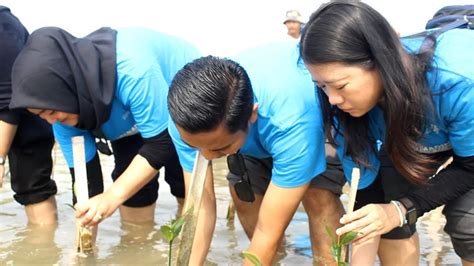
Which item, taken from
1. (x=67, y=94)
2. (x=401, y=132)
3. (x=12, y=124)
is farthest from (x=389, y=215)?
(x=12, y=124)

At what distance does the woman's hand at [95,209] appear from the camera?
3.26 m

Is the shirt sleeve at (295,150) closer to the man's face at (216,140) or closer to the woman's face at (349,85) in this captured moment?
the man's face at (216,140)

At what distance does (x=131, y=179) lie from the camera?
10.9ft

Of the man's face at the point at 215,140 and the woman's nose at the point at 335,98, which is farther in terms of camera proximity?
the man's face at the point at 215,140

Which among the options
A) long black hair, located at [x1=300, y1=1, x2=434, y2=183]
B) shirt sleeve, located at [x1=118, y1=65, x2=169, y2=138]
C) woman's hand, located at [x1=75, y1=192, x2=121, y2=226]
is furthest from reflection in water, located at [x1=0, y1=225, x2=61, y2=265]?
long black hair, located at [x1=300, y1=1, x2=434, y2=183]

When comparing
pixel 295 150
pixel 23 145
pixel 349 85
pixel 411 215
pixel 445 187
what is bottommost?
pixel 23 145

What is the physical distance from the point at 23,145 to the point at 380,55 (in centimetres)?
261

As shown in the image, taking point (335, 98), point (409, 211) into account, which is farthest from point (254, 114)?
point (409, 211)

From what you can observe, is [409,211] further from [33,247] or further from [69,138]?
[33,247]

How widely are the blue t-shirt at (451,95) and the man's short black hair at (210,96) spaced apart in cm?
49

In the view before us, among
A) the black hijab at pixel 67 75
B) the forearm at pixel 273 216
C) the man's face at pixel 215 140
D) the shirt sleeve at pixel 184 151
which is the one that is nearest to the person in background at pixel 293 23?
the black hijab at pixel 67 75

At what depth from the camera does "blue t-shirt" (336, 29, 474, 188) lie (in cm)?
235

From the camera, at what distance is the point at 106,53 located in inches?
132

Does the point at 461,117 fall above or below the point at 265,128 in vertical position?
above
